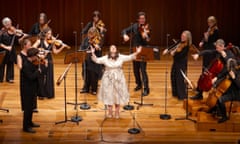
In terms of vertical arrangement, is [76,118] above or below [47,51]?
below

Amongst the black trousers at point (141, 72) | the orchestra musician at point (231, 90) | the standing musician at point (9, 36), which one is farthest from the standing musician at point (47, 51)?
the orchestra musician at point (231, 90)

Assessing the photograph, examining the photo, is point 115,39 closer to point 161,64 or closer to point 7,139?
point 161,64

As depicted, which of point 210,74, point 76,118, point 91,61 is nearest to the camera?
point 210,74

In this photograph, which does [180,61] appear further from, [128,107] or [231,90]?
[231,90]

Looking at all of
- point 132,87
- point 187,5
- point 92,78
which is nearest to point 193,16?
point 187,5

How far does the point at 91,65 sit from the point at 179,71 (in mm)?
A: 1796

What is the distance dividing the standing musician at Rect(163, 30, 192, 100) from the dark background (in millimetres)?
5476

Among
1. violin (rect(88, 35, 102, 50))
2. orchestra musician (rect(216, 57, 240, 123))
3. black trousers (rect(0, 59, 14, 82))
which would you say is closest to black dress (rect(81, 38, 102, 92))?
violin (rect(88, 35, 102, 50))

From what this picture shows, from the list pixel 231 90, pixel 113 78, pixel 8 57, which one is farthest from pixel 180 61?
pixel 8 57

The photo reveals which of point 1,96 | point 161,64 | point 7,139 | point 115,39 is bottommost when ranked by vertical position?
point 7,139

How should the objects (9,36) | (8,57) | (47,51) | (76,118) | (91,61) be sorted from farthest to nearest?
(8,57) → (9,36) → (91,61) → (47,51) → (76,118)

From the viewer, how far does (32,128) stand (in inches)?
305

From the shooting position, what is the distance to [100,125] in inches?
311

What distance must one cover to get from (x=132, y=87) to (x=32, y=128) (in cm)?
304
